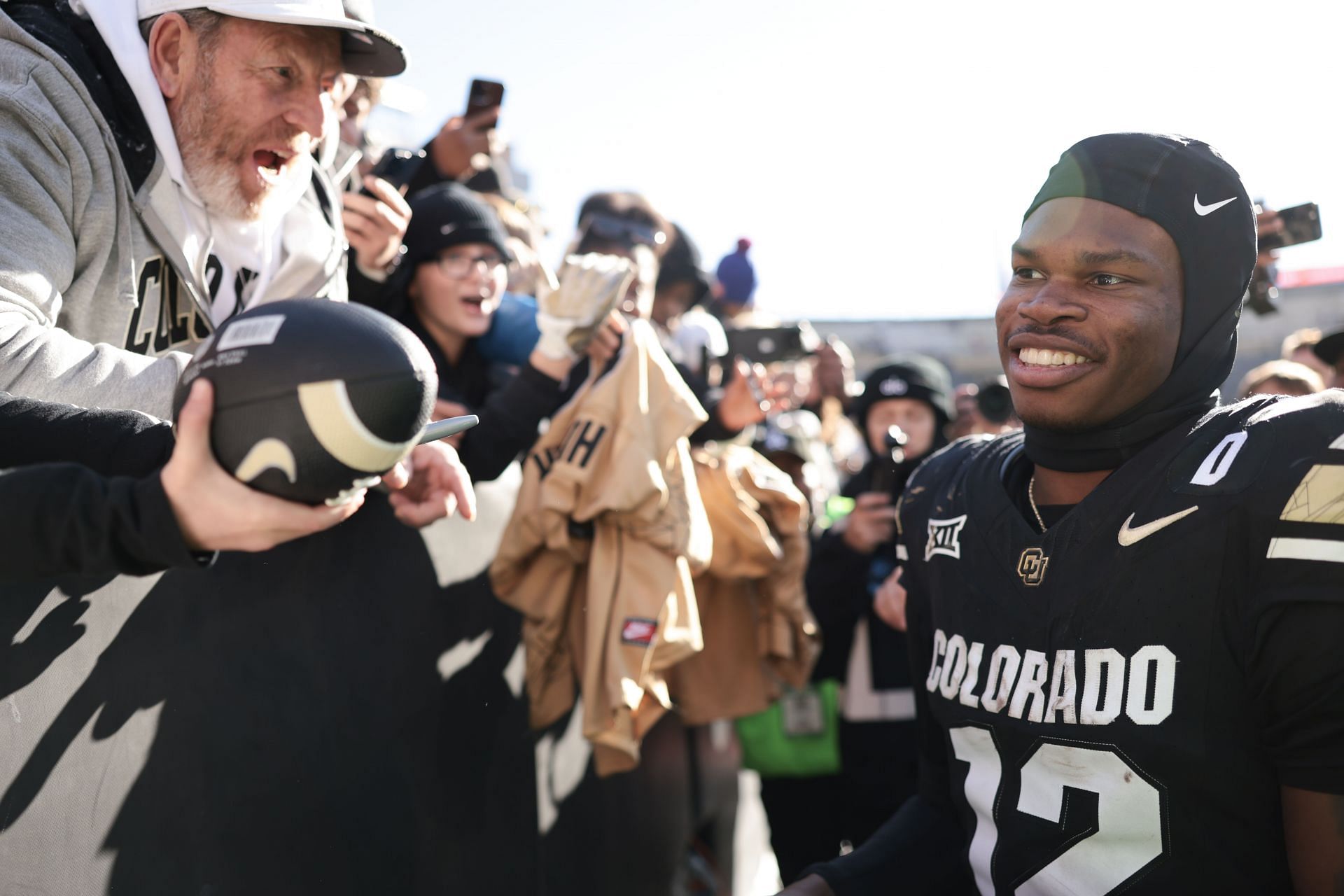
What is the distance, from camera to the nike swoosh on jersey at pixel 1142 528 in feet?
5.98

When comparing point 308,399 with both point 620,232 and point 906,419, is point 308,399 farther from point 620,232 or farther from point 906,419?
point 906,419

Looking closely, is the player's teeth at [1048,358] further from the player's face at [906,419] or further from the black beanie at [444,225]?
the player's face at [906,419]

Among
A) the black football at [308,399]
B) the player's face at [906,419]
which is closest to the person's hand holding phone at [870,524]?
the player's face at [906,419]

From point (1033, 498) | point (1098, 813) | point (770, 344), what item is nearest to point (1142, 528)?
point (1033, 498)

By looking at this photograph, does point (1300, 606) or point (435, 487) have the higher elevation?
point (1300, 606)

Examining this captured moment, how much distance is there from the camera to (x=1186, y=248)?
78.8 inches

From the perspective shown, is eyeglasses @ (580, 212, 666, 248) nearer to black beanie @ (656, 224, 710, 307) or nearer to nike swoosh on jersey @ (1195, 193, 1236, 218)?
black beanie @ (656, 224, 710, 307)

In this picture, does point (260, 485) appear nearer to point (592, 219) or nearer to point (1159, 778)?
point (1159, 778)

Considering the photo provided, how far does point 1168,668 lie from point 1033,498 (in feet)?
1.69

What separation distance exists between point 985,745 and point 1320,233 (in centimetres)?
198

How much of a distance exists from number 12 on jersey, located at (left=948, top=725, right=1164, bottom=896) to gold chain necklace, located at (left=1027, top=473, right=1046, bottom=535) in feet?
1.33

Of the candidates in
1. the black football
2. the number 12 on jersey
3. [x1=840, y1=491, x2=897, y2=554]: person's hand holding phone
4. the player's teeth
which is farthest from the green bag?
the black football

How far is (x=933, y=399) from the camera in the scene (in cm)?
466

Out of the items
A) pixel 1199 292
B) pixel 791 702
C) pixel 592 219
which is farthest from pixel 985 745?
pixel 592 219
